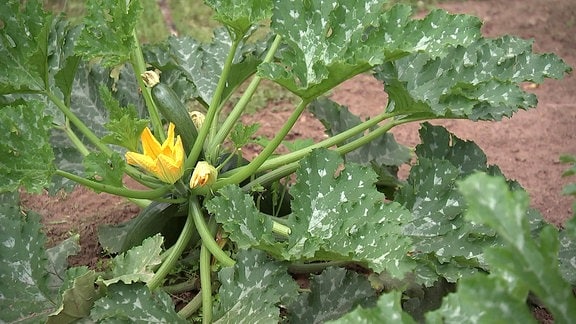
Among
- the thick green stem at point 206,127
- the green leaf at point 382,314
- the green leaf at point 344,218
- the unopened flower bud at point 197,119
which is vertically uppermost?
the green leaf at point 382,314

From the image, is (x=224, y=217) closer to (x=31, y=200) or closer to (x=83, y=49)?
(x=83, y=49)

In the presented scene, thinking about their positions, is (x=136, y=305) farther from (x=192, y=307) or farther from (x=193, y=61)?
(x=193, y=61)

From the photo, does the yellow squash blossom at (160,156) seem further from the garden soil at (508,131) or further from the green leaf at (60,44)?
the garden soil at (508,131)

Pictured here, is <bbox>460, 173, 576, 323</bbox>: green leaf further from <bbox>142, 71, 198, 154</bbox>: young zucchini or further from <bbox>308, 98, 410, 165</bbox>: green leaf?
<bbox>308, 98, 410, 165</bbox>: green leaf

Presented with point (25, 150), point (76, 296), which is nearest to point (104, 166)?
point (25, 150)

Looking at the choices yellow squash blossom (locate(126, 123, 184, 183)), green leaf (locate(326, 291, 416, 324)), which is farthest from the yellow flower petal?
green leaf (locate(326, 291, 416, 324))

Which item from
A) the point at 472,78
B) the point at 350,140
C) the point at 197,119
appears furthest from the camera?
the point at 350,140

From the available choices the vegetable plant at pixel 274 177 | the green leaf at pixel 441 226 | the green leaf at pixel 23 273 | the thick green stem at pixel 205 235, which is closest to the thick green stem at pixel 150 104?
the vegetable plant at pixel 274 177

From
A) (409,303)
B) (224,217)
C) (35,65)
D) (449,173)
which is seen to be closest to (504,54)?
(449,173)
